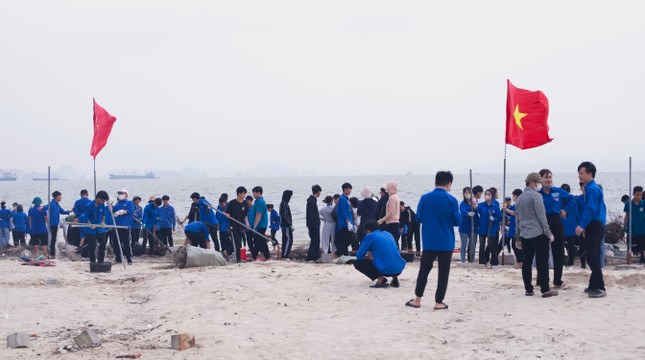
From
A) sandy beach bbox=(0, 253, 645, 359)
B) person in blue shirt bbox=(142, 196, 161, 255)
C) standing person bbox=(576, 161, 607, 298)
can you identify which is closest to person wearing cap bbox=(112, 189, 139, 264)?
person in blue shirt bbox=(142, 196, 161, 255)

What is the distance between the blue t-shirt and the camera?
9.87 meters

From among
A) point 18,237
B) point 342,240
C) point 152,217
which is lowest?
point 18,237

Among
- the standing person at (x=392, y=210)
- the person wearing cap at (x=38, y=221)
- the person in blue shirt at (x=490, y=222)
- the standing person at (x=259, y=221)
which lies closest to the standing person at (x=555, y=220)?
the standing person at (x=392, y=210)

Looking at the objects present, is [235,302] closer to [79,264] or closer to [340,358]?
[340,358]

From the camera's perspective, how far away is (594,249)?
838cm

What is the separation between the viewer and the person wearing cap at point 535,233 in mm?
8688

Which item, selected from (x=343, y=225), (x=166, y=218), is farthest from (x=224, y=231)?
(x=343, y=225)

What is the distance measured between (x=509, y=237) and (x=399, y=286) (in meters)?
4.68

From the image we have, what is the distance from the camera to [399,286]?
10.1 m

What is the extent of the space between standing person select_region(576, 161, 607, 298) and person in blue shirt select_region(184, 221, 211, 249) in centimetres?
894

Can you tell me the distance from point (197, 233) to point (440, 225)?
26.4ft

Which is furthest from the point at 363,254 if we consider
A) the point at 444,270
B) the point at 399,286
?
the point at 444,270

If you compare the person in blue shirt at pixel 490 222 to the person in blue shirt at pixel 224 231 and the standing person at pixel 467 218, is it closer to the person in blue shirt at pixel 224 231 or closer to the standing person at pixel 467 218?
the standing person at pixel 467 218

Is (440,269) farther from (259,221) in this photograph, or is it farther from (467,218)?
(259,221)
